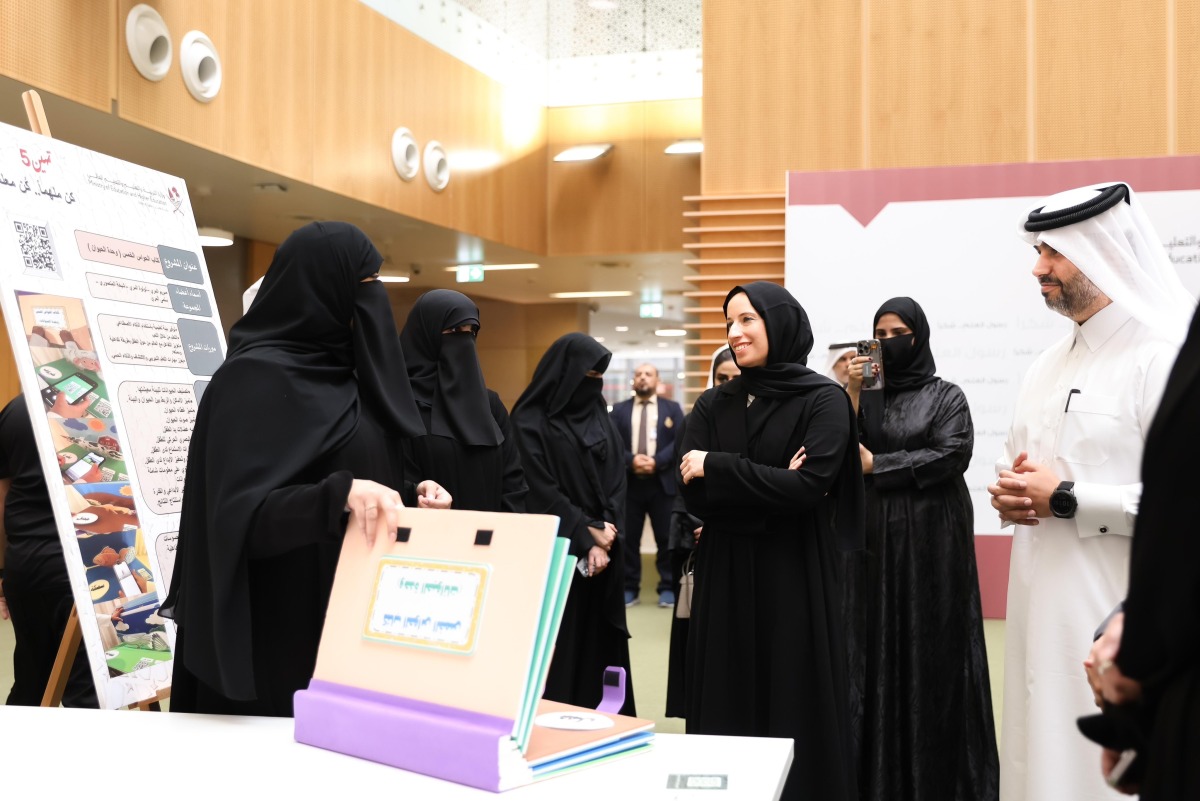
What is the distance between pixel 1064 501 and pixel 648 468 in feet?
18.7

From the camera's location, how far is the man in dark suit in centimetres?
799

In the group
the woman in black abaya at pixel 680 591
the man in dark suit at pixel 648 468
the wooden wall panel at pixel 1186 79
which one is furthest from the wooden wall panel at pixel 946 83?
the woman in black abaya at pixel 680 591

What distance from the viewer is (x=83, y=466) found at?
2688mm

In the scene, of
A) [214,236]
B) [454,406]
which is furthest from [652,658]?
[214,236]

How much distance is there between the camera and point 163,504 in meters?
2.91

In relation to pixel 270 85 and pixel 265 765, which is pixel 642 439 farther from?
pixel 265 765

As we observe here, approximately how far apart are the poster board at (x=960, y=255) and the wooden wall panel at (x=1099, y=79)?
459mm

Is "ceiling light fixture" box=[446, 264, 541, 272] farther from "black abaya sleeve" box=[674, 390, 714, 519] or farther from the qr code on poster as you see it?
the qr code on poster

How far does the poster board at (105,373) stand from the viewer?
260cm

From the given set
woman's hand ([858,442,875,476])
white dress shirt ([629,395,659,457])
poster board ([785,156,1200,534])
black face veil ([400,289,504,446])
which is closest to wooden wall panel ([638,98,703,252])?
white dress shirt ([629,395,659,457])

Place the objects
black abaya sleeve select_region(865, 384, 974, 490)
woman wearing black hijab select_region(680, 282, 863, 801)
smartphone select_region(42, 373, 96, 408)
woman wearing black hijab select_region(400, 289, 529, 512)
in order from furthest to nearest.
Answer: woman wearing black hijab select_region(400, 289, 529, 512) → black abaya sleeve select_region(865, 384, 974, 490) → woman wearing black hijab select_region(680, 282, 863, 801) → smartphone select_region(42, 373, 96, 408)

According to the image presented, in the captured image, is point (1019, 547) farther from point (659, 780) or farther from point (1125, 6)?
point (1125, 6)

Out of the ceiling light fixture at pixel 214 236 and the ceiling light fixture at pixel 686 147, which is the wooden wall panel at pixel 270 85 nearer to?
the ceiling light fixture at pixel 214 236

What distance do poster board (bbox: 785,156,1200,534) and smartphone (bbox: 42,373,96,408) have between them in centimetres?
455
